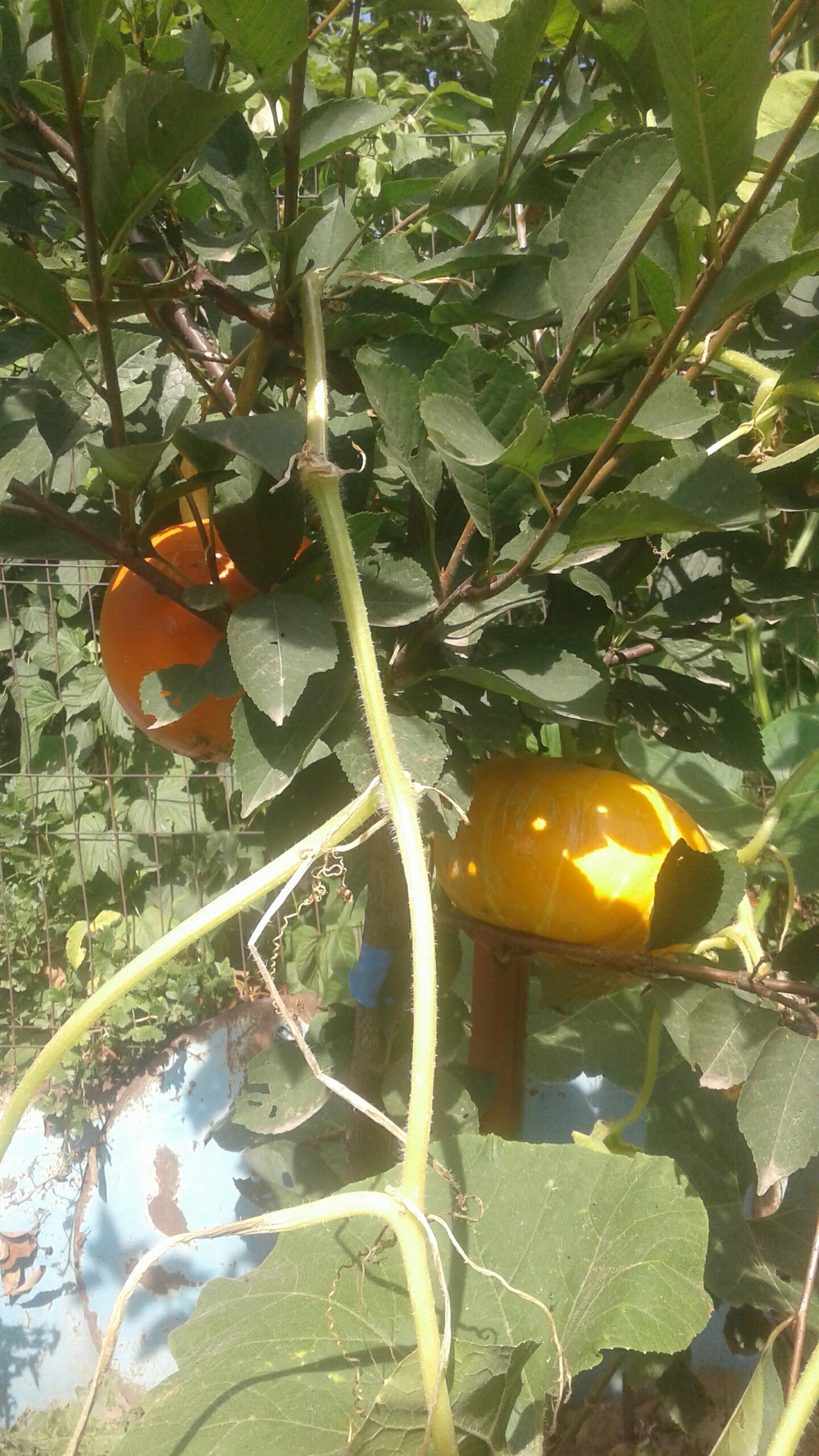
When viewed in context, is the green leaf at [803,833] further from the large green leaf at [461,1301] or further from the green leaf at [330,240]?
the green leaf at [330,240]

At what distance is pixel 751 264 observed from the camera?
1.04ft

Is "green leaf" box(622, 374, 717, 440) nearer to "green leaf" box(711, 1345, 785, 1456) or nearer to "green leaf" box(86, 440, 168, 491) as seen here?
"green leaf" box(86, 440, 168, 491)

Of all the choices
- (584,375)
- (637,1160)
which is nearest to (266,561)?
(584,375)

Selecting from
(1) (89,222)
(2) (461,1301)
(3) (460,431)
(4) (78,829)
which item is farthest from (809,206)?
(4) (78,829)

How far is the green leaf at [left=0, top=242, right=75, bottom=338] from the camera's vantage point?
33cm

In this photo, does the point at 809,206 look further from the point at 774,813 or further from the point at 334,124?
the point at 774,813

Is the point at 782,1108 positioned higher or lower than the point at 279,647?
lower

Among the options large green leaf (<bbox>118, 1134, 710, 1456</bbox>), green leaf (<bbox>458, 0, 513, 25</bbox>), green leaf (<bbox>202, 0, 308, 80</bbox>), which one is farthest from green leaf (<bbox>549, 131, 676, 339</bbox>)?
large green leaf (<bbox>118, 1134, 710, 1456</bbox>)

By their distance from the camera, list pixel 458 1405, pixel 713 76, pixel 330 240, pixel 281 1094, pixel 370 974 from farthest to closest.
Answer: pixel 281 1094 → pixel 370 974 → pixel 330 240 → pixel 458 1405 → pixel 713 76

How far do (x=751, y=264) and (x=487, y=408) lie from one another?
0.10 m

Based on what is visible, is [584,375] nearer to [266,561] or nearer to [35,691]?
[266,561]

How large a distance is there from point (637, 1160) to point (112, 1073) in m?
1.12

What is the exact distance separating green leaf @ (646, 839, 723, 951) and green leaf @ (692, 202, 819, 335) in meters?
0.22

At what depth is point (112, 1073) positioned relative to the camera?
1.38 m
